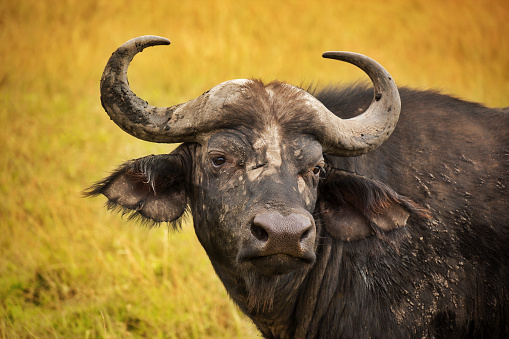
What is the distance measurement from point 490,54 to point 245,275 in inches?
452

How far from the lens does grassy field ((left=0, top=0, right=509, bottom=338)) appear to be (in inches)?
231

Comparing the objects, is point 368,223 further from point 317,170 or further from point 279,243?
point 279,243

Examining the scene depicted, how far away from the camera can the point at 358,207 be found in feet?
13.4

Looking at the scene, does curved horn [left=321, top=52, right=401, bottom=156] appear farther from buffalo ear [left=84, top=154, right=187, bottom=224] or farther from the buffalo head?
buffalo ear [left=84, top=154, right=187, bottom=224]

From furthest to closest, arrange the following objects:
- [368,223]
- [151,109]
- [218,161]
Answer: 1. [368,223]
2. [151,109]
3. [218,161]

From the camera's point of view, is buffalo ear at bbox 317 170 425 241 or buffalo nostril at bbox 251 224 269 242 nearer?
buffalo nostril at bbox 251 224 269 242

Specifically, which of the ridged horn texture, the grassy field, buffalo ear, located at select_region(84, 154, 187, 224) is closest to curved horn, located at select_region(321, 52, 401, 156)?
the ridged horn texture

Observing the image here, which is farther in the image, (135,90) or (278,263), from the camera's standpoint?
(135,90)

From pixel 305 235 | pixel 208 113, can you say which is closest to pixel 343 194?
pixel 305 235

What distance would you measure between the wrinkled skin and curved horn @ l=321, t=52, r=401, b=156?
0.16 meters

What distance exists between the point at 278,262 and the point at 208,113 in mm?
1153

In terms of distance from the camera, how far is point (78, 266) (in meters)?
6.42

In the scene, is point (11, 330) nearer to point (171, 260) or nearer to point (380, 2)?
point (171, 260)

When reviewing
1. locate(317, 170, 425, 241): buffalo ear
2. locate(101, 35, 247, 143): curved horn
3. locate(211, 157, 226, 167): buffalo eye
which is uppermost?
locate(101, 35, 247, 143): curved horn
